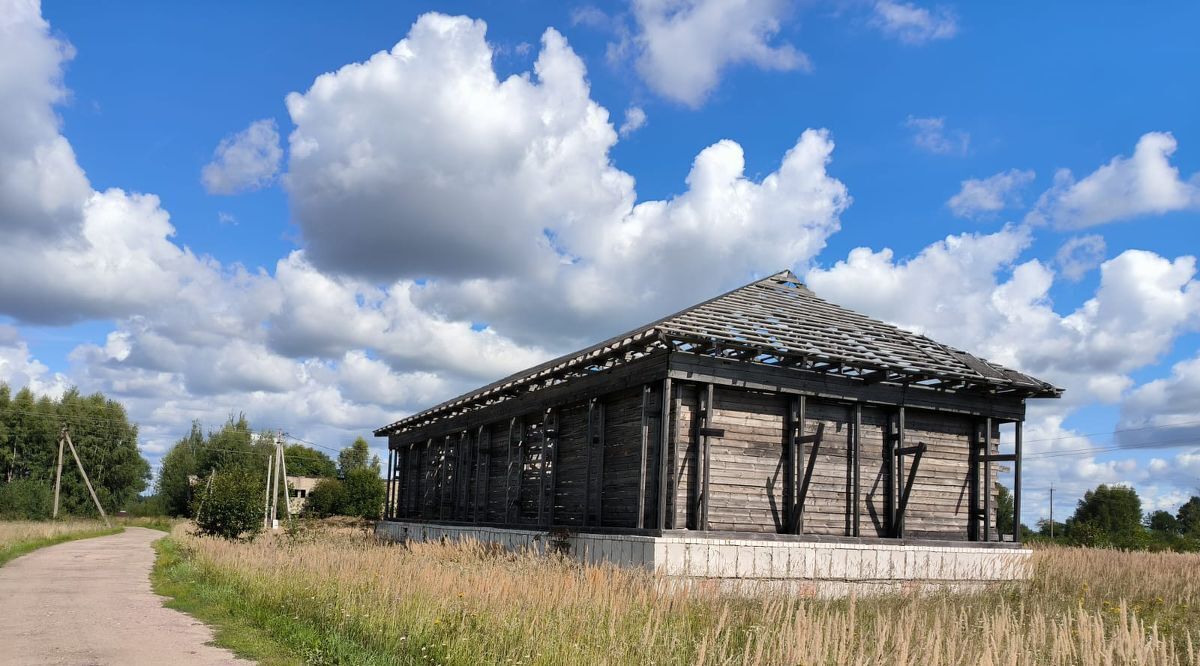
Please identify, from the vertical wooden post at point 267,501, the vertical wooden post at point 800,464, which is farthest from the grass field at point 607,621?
the vertical wooden post at point 267,501

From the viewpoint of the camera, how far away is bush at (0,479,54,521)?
2174 inches

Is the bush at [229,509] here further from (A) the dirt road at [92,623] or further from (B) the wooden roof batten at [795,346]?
(B) the wooden roof batten at [795,346]

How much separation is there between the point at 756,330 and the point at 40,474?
7168cm

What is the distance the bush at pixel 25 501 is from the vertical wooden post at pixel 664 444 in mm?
54239

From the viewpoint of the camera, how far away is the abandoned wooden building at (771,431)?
15219mm

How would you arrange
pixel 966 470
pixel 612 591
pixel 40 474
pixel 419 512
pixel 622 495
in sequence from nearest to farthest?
pixel 612 591, pixel 622 495, pixel 966 470, pixel 419 512, pixel 40 474

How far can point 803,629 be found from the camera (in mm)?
5832

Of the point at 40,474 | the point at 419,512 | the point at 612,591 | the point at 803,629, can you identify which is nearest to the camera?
the point at 803,629

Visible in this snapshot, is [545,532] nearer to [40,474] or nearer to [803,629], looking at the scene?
[803,629]

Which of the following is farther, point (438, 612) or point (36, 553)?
point (36, 553)

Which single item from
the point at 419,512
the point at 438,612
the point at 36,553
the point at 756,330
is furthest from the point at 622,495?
the point at 36,553

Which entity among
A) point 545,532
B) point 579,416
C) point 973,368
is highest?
point 973,368

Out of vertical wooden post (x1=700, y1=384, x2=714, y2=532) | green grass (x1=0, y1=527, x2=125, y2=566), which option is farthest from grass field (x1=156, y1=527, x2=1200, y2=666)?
green grass (x1=0, y1=527, x2=125, y2=566)

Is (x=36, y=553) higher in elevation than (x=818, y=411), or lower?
lower
